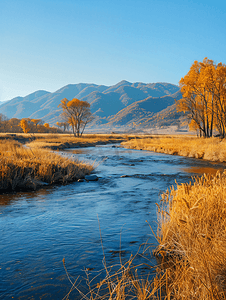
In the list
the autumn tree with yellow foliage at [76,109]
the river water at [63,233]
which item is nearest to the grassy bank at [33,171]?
the river water at [63,233]

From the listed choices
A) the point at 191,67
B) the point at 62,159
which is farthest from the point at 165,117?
the point at 62,159

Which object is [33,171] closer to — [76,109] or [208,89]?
[208,89]

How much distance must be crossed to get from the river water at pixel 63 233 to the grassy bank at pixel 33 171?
0.95 m

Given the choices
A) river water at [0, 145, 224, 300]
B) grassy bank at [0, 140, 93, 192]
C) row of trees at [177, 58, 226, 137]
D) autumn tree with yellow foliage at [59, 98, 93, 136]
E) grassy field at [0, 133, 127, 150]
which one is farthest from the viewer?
autumn tree with yellow foliage at [59, 98, 93, 136]

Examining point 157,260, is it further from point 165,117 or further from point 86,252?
point 165,117

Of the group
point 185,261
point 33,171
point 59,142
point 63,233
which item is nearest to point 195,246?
point 185,261

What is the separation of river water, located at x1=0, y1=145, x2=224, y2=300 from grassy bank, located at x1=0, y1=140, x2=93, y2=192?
37.3 inches

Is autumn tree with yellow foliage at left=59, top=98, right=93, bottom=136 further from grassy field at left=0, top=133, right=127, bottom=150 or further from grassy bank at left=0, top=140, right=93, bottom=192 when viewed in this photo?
grassy bank at left=0, top=140, right=93, bottom=192

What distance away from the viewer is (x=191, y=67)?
30234mm

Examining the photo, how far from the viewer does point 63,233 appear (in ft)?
15.9

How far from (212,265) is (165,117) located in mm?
136557

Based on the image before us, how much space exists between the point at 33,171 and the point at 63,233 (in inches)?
232

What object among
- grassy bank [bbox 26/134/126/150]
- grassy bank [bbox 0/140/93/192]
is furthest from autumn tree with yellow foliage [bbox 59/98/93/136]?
grassy bank [bbox 0/140/93/192]

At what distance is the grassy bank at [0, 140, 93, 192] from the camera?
9.05 meters
